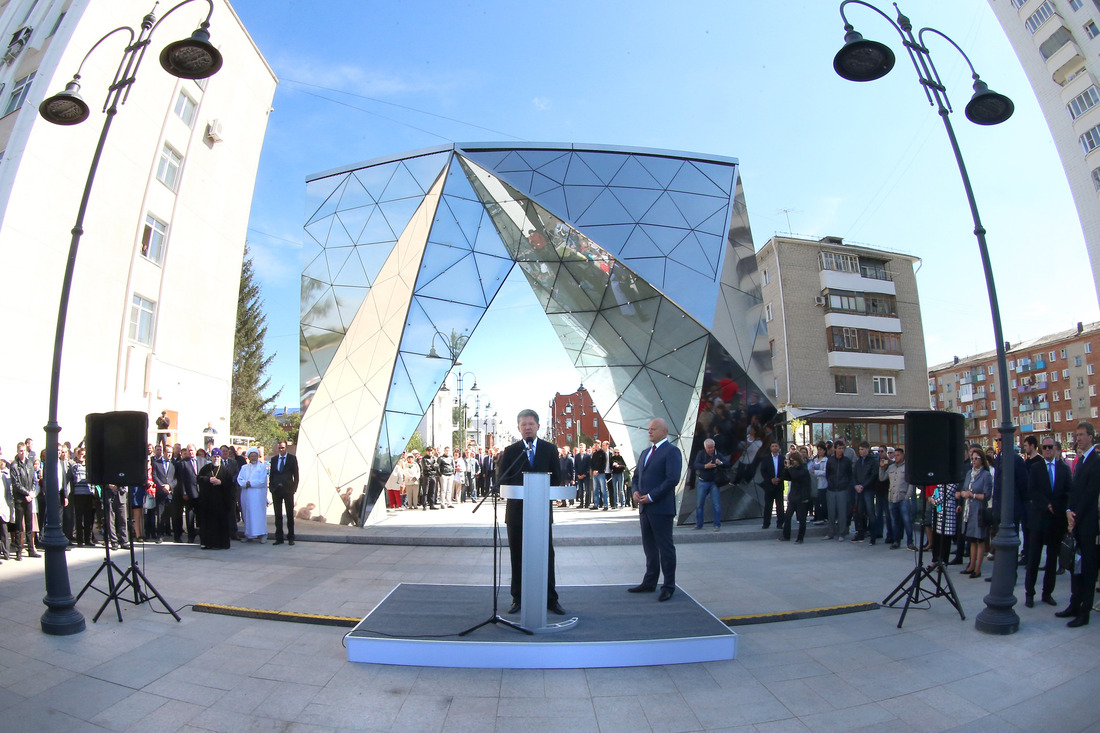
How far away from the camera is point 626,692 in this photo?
163 inches

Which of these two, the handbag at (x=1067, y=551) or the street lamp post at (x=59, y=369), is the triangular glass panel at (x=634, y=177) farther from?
the handbag at (x=1067, y=551)

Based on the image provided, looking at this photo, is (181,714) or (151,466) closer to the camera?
(181,714)

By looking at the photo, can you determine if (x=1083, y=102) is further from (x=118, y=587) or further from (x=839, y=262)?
(x=118, y=587)

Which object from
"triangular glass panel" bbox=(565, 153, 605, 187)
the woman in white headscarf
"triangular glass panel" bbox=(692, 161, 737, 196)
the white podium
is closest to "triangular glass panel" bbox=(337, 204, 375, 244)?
→ "triangular glass panel" bbox=(565, 153, 605, 187)

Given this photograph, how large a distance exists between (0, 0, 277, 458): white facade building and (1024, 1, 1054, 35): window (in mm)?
37890

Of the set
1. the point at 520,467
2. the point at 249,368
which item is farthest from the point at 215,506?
the point at 249,368

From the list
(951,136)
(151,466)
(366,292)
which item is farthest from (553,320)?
(951,136)

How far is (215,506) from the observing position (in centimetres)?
1030

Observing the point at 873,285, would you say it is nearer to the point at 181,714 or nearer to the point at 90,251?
the point at 90,251

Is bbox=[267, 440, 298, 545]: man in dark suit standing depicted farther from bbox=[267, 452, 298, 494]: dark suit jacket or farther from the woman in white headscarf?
the woman in white headscarf

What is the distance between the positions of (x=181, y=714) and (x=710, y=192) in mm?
12776

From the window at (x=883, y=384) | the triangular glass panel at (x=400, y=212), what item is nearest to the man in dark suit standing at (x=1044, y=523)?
the triangular glass panel at (x=400, y=212)

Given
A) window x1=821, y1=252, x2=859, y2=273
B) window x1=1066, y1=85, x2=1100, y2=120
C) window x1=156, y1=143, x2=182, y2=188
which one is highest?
window x1=1066, y1=85, x2=1100, y2=120

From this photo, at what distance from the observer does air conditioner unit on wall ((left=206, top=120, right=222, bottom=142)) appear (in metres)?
21.9
